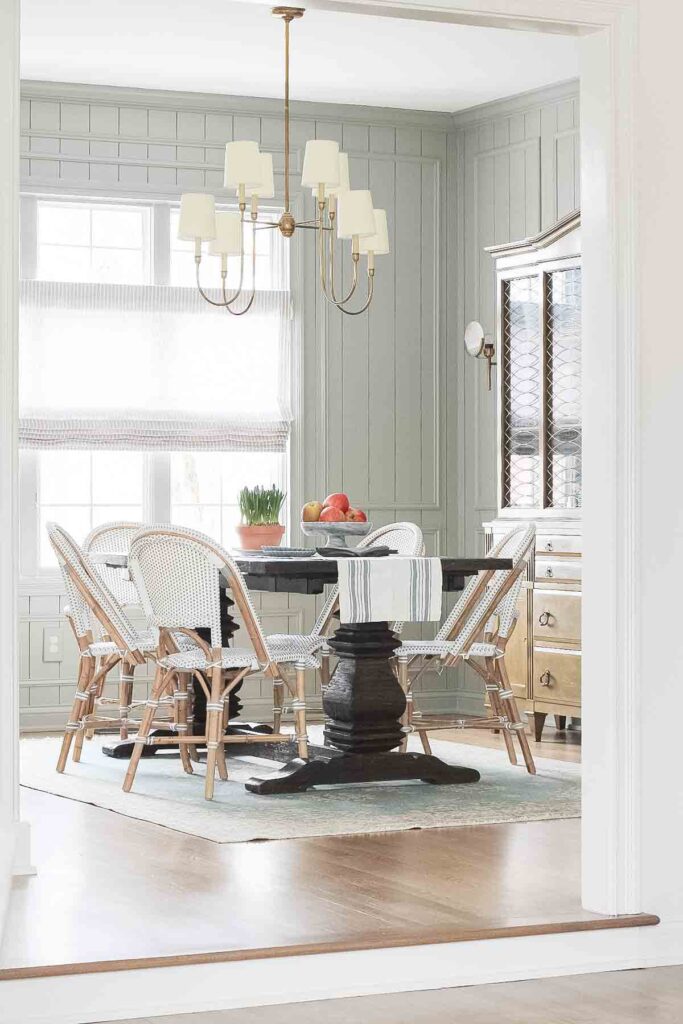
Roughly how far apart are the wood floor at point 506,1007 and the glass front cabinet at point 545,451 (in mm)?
3262

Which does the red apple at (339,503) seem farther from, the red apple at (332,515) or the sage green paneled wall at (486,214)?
the sage green paneled wall at (486,214)

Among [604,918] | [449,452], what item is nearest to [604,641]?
[604,918]

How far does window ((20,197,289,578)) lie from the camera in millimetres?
7496

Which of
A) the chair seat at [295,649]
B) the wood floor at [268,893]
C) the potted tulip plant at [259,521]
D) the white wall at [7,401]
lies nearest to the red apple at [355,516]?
the potted tulip plant at [259,521]

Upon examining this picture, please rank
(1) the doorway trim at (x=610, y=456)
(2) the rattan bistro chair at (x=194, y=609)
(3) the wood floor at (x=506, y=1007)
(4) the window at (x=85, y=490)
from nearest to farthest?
(3) the wood floor at (x=506, y=1007)
(1) the doorway trim at (x=610, y=456)
(2) the rattan bistro chair at (x=194, y=609)
(4) the window at (x=85, y=490)

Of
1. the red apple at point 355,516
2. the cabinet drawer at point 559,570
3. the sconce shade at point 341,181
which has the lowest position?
the cabinet drawer at point 559,570

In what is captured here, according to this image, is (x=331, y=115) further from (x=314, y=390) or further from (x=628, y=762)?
(x=628, y=762)

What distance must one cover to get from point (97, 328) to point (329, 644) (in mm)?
2503

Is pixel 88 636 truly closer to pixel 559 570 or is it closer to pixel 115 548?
pixel 115 548

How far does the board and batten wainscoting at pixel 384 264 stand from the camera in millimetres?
7500

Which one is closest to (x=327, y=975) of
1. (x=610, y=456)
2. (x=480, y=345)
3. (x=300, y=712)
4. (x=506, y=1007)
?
(x=506, y=1007)

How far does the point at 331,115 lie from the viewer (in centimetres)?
798

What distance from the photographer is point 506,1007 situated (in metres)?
3.22

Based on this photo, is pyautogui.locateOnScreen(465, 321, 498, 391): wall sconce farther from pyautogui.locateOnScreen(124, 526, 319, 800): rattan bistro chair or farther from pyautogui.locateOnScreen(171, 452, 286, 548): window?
pyautogui.locateOnScreen(124, 526, 319, 800): rattan bistro chair
